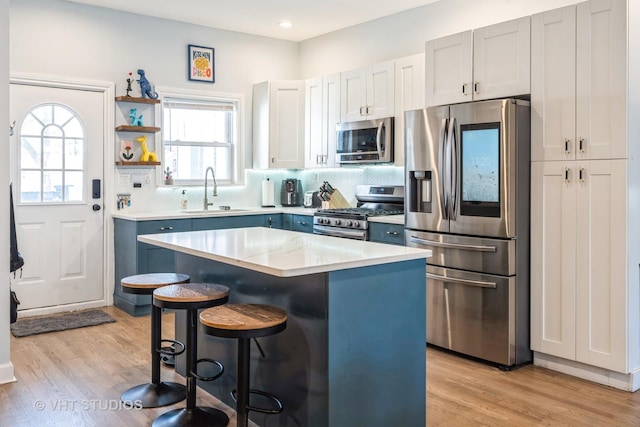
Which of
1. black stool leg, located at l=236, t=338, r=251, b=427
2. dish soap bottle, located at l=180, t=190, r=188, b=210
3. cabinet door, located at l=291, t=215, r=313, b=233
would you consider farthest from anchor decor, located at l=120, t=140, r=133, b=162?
black stool leg, located at l=236, t=338, r=251, b=427

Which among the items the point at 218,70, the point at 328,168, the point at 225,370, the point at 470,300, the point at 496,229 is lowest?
the point at 225,370

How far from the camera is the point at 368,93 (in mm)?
5191

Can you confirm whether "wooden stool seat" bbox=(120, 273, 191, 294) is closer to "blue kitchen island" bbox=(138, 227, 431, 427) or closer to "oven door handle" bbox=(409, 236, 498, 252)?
"blue kitchen island" bbox=(138, 227, 431, 427)

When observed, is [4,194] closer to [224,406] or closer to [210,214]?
[224,406]

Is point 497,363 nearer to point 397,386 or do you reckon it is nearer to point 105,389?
point 397,386

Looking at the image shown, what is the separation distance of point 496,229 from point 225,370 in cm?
189

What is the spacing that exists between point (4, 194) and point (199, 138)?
9.14 ft

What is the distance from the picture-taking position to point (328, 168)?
19.0 feet

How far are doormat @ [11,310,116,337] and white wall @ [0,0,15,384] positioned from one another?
3.32 feet

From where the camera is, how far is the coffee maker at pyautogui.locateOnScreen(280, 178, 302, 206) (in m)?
6.31

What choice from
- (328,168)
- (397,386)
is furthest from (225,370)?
(328,168)

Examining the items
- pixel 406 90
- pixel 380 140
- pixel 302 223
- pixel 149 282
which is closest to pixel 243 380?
pixel 149 282

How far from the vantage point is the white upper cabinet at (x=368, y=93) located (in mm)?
4996

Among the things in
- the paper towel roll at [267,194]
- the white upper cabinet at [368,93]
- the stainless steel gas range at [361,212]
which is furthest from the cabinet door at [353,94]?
the paper towel roll at [267,194]
